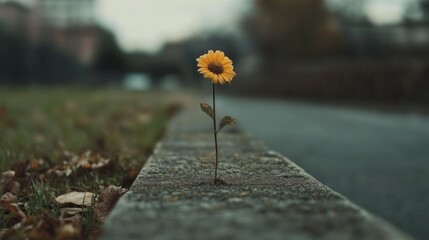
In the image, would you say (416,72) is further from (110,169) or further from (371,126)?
→ (110,169)

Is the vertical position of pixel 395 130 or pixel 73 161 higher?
pixel 73 161

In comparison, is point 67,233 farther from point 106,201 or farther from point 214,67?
point 214,67

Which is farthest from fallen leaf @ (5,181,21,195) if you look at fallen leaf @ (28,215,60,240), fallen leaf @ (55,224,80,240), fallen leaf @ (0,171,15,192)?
fallen leaf @ (55,224,80,240)

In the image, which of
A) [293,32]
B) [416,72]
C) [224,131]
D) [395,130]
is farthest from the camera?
[293,32]

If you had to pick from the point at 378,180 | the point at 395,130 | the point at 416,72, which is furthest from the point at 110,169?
the point at 416,72

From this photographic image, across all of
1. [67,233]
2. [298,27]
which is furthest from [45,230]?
[298,27]

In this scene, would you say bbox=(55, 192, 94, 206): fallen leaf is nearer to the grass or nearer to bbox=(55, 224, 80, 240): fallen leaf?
the grass

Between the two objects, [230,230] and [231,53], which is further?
[231,53]
